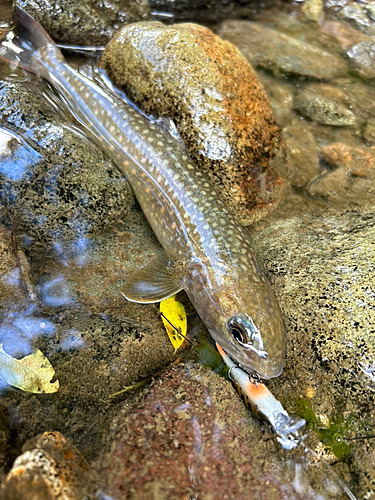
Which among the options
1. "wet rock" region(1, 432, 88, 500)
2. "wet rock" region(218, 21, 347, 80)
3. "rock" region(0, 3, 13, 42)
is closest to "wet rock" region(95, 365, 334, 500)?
"wet rock" region(1, 432, 88, 500)

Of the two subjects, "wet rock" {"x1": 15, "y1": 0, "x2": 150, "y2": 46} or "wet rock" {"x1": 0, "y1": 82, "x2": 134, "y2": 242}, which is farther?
"wet rock" {"x1": 15, "y1": 0, "x2": 150, "y2": 46}

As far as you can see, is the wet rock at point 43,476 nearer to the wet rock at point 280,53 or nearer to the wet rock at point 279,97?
the wet rock at point 279,97

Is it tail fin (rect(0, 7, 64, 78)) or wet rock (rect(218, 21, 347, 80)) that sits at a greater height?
tail fin (rect(0, 7, 64, 78))

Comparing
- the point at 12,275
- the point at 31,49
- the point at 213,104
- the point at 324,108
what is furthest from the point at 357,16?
the point at 12,275

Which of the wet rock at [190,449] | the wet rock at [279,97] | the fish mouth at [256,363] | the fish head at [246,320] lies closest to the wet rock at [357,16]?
the wet rock at [279,97]

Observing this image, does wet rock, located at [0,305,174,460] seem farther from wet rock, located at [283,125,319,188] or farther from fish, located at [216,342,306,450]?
wet rock, located at [283,125,319,188]

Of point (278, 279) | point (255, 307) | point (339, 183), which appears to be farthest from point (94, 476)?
point (339, 183)

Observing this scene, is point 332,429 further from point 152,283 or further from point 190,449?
point 152,283
